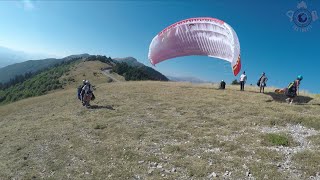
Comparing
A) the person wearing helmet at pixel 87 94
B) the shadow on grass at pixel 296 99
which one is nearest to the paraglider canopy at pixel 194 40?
the shadow on grass at pixel 296 99

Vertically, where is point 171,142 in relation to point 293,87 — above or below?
below

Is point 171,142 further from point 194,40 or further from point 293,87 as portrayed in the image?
point 194,40

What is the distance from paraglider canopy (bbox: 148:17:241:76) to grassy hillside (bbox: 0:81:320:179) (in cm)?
855

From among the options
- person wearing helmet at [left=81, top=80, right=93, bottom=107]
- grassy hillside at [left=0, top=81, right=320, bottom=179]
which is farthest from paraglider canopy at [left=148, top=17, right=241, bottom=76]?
person wearing helmet at [left=81, top=80, right=93, bottom=107]

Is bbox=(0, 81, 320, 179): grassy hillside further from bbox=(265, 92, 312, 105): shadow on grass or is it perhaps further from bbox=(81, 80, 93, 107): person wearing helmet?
bbox=(81, 80, 93, 107): person wearing helmet

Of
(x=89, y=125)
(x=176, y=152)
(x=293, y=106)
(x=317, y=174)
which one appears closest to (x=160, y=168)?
(x=176, y=152)

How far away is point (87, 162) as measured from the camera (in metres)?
19.6

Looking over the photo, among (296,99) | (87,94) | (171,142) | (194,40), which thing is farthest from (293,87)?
(87,94)

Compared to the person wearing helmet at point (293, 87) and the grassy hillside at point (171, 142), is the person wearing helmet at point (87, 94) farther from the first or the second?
the person wearing helmet at point (293, 87)

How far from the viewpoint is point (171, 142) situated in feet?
73.3

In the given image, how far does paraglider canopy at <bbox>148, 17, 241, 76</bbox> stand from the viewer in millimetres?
40969

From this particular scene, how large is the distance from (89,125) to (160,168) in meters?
12.3

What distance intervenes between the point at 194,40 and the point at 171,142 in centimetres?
2578

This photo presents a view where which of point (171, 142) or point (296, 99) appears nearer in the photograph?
point (171, 142)
